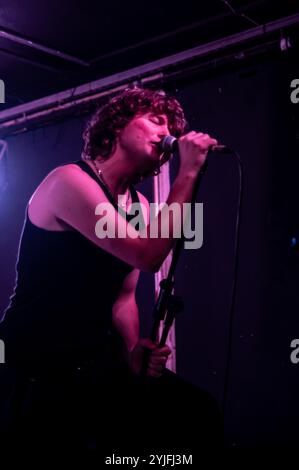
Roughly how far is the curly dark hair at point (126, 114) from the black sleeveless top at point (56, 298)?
54cm

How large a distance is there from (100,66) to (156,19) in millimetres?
915

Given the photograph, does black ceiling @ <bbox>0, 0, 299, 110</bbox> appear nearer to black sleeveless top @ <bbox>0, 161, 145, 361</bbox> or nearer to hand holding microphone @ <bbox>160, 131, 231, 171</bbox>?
hand holding microphone @ <bbox>160, 131, 231, 171</bbox>

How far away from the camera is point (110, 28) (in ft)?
12.2

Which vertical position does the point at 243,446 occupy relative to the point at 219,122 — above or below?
below

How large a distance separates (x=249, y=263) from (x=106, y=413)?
2014 millimetres

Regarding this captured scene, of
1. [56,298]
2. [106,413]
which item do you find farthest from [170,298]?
[106,413]

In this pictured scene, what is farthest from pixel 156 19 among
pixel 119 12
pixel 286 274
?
pixel 286 274

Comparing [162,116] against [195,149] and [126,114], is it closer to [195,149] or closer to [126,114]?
[126,114]

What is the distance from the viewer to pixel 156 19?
3.60m

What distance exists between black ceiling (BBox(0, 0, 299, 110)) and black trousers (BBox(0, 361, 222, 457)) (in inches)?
93.6

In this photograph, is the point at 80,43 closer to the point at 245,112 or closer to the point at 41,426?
Answer: the point at 245,112

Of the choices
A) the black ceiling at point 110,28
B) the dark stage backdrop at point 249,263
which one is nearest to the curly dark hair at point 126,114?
the black ceiling at point 110,28

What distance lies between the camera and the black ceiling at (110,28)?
343 centimetres

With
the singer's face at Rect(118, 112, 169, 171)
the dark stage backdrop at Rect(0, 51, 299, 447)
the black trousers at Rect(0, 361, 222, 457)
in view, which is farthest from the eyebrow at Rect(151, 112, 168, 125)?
the dark stage backdrop at Rect(0, 51, 299, 447)
